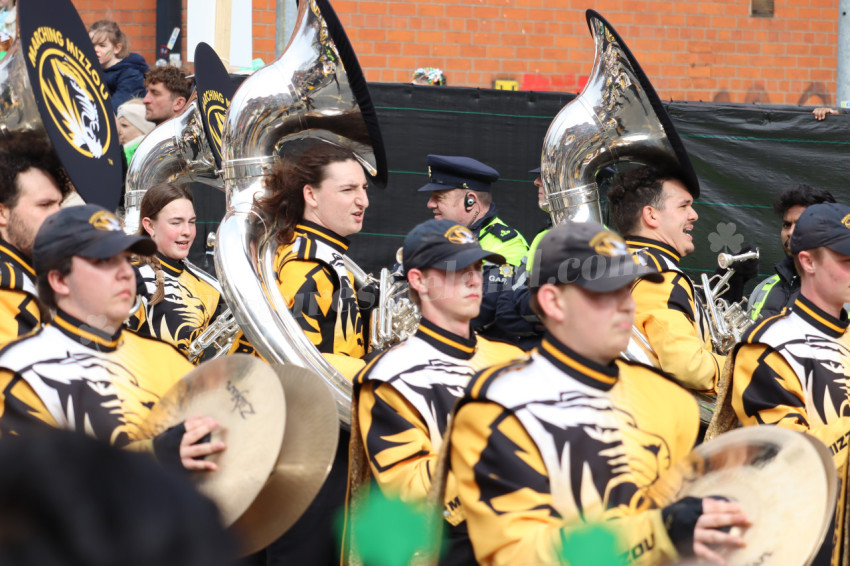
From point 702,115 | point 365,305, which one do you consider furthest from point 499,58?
point 365,305

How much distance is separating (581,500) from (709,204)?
15.8ft

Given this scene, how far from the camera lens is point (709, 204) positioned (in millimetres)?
6895

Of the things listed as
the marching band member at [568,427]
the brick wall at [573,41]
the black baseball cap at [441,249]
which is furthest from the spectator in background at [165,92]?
the marching band member at [568,427]

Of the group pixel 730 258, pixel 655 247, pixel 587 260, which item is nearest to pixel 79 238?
pixel 587 260

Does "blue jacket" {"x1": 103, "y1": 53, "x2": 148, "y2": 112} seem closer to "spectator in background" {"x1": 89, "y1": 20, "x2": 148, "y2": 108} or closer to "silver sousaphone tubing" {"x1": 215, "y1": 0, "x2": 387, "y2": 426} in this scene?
"spectator in background" {"x1": 89, "y1": 20, "x2": 148, "y2": 108}

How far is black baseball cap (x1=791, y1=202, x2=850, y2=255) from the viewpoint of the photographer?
373cm

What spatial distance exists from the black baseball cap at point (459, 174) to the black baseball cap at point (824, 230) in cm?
198

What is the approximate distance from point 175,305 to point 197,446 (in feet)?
9.75

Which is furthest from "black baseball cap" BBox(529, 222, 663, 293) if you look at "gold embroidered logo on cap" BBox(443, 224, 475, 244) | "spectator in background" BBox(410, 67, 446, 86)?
"spectator in background" BBox(410, 67, 446, 86)

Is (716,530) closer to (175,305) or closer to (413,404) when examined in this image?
(413,404)

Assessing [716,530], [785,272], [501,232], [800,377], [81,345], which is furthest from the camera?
[785,272]

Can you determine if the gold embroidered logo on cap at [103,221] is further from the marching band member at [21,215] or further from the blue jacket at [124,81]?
the blue jacket at [124,81]

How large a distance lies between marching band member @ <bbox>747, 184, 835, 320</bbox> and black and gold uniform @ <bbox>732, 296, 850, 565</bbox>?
190cm

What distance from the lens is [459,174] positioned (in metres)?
5.55
